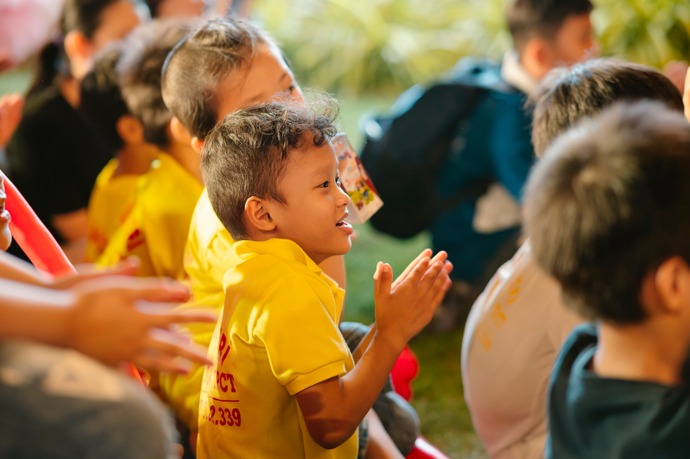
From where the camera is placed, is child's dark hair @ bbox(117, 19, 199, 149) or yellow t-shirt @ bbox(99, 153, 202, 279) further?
child's dark hair @ bbox(117, 19, 199, 149)

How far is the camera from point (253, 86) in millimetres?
1838

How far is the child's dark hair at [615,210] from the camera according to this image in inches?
39.1

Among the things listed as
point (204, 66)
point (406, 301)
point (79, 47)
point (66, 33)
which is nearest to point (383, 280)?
point (406, 301)

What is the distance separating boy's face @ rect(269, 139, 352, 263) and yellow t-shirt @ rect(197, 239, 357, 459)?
5 centimetres

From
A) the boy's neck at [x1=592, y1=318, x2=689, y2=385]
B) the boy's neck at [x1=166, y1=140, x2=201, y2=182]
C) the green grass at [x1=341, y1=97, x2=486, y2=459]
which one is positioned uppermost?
the boy's neck at [x1=592, y1=318, x2=689, y2=385]

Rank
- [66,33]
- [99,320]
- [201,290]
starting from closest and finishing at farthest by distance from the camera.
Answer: [99,320]
[201,290]
[66,33]

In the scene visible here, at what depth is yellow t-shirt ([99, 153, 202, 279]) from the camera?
2.02 m

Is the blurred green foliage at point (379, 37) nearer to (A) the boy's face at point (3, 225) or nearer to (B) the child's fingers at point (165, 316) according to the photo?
(A) the boy's face at point (3, 225)

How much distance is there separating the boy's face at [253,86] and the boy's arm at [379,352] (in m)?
0.56

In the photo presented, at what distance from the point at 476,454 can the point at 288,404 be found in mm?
977

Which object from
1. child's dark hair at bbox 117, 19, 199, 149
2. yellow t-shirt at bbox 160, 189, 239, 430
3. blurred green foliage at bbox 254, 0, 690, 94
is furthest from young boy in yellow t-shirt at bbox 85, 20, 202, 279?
blurred green foliage at bbox 254, 0, 690, 94

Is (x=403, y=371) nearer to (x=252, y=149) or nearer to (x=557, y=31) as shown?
(x=252, y=149)

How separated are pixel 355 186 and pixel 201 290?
384 mm

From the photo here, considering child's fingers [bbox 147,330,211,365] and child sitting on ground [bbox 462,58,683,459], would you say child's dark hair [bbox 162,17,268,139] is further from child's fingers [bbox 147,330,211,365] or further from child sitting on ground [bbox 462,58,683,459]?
child's fingers [bbox 147,330,211,365]
